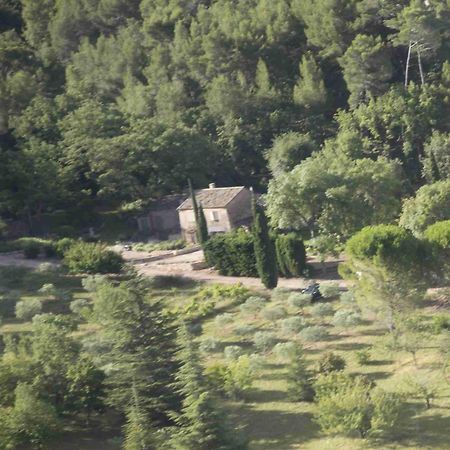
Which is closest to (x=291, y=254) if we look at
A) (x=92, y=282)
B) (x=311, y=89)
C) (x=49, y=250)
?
(x=92, y=282)

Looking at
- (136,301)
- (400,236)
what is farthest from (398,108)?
(136,301)

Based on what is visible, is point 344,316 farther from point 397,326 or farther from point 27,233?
point 27,233

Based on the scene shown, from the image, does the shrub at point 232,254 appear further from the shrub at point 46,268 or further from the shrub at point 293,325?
the shrub at point 293,325

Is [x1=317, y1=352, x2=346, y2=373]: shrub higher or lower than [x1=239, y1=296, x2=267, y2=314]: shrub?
above

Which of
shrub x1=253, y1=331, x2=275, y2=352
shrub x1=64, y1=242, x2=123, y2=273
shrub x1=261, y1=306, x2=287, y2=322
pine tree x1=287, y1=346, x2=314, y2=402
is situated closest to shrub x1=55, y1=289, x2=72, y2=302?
shrub x1=64, y1=242, x2=123, y2=273

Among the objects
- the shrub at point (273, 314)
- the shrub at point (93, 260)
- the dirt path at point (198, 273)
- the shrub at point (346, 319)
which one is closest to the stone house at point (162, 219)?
the dirt path at point (198, 273)

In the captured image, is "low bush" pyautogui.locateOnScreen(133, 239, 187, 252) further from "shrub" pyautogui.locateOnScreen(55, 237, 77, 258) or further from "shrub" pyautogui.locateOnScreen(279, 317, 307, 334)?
"shrub" pyautogui.locateOnScreen(279, 317, 307, 334)
